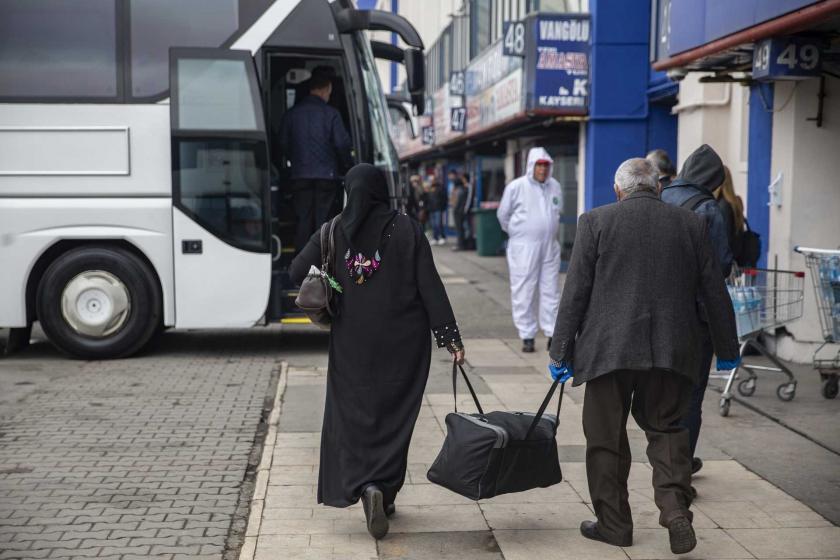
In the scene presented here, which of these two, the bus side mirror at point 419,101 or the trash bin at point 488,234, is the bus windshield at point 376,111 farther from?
the trash bin at point 488,234

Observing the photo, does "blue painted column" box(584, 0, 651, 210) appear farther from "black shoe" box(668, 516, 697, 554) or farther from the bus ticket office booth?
"black shoe" box(668, 516, 697, 554)

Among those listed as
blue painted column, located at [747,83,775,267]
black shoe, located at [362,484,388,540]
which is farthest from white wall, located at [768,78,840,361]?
black shoe, located at [362,484,388,540]

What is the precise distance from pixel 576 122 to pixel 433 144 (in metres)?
16.1

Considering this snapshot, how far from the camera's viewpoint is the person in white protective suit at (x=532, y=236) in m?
11.1

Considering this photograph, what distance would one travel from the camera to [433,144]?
34781 millimetres

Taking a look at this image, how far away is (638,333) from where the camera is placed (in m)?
5.08

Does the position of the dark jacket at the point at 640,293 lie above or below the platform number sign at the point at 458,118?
below

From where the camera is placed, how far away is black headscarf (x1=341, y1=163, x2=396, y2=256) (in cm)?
541

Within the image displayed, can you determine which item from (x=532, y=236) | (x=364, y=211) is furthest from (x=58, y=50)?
(x=364, y=211)

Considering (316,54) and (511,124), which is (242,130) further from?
(511,124)

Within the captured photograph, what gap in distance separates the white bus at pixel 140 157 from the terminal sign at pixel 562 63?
6815mm

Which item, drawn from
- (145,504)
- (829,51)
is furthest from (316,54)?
(145,504)

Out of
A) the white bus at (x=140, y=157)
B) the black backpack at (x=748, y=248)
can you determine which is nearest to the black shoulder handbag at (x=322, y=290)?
the black backpack at (x=748, y=248)

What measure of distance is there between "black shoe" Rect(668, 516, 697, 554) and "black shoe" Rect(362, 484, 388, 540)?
49.4 inches
